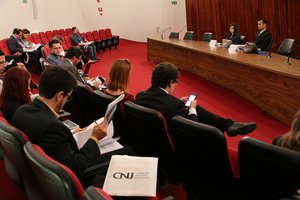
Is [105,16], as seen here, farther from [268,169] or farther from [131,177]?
[268,169]

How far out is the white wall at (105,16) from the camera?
10211mm

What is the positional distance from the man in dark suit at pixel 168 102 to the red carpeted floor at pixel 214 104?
206 mm

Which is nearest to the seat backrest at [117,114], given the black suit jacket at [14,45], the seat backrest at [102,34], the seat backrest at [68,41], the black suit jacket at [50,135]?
the black suit jacket at [50,135]

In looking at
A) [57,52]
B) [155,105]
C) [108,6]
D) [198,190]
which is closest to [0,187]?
[155,105]

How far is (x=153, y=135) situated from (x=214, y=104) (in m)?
3.12

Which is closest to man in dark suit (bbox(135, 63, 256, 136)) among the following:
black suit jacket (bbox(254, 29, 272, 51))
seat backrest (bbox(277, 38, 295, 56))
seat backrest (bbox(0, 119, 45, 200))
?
seat backrest (bbox(0, 119, 45, 200))

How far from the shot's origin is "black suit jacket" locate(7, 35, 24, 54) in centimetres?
759

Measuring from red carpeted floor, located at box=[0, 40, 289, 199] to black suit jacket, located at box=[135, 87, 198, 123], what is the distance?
0.46 meters

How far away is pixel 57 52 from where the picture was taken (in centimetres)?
469

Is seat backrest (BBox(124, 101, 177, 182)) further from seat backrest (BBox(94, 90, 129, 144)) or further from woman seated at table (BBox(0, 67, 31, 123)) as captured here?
woman seated at table (BBox(0, 67, 31, 123))

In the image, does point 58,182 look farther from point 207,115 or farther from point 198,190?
point 207,115

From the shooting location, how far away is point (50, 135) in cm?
162

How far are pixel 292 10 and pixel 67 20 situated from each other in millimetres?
8385

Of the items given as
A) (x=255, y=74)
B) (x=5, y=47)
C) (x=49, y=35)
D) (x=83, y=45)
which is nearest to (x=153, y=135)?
(x=255, y=74)
